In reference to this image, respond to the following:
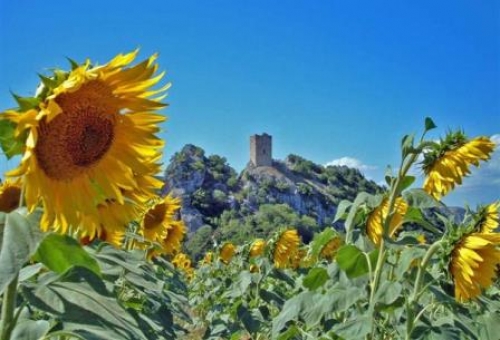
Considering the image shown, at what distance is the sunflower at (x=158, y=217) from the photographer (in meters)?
3.90

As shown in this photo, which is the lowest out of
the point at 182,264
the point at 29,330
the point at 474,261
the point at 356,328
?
the point at 29,330

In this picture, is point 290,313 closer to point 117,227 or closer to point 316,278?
point 316,278

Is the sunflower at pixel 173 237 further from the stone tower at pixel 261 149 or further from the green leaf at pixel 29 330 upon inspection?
the stone tower at pixel 261 149

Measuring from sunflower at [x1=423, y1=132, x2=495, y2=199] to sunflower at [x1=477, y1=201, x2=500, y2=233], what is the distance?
0.23 m

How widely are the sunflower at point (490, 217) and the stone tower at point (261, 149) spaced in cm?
7312

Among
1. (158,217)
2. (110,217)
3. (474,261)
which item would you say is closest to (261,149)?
(158,217)

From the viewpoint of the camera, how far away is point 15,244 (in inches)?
46.3

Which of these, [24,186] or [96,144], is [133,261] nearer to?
[96,144]

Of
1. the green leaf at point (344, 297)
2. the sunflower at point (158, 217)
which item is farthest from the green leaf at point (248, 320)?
the green leaf at point (344, 297)

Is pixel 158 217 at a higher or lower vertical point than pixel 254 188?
lower

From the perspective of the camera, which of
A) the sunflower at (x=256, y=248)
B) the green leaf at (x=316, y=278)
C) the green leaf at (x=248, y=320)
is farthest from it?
the sunflower at (x=256, y=248)

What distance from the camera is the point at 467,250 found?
251cm

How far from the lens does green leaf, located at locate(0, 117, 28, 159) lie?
4.78ft

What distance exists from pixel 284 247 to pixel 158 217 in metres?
1.81
